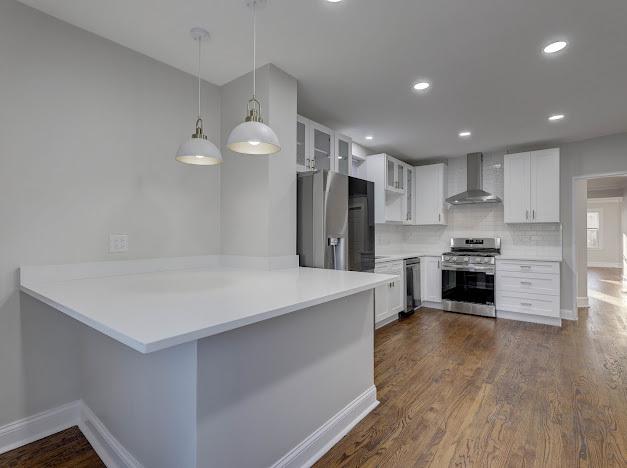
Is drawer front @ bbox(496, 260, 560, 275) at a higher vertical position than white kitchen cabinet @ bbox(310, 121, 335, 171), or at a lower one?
lower

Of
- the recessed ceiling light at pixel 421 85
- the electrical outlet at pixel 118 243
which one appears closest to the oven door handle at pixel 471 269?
the recessed ceiling light at pixel 421 85

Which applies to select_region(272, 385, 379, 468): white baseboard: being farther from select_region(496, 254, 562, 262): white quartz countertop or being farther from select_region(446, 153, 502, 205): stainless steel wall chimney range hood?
select_region(446, 153, 502, 205): stainless steel wall chimney range hood

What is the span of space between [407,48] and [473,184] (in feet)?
11.2

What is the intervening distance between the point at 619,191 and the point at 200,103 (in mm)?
11570

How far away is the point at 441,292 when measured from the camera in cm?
487

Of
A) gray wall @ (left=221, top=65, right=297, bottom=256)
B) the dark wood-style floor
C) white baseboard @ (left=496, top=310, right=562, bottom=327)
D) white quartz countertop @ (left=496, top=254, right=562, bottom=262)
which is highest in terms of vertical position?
gray wall @ (left=221, top=65, right=297, bottom=256)

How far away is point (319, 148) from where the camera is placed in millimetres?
3365

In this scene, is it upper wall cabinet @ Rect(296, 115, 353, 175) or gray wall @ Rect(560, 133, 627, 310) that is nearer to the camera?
upper wall cabinet @ Rect(296, 115, 353, 175)

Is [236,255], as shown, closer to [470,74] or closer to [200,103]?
[200,103]

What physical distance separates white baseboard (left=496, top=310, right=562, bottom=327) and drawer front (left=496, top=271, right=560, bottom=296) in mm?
326

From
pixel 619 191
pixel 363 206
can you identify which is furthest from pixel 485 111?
pixel 619 191

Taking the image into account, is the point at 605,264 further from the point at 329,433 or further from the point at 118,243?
the point at 118,243

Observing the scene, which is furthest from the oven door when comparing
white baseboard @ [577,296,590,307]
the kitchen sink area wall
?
white baseboard @ [577,296,590,307]

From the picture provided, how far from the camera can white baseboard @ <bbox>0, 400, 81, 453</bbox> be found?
1.77m
